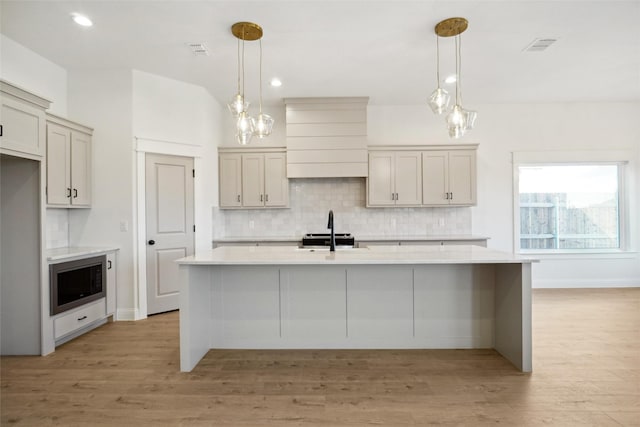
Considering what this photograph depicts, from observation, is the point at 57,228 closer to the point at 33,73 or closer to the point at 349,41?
the point at 33,73

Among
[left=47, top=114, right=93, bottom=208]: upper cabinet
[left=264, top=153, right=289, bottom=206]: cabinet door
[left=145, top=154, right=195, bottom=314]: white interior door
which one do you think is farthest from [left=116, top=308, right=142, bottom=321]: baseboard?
[left=264, top=153, right=289, bottom=206]: cabinet door

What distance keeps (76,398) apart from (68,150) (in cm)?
260

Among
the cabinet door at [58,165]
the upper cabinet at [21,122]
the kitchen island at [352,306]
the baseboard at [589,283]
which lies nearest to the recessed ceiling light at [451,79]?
the kitchen island at [352,306]

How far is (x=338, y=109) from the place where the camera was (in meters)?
5.16

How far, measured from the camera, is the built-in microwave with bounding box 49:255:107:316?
318 centimetres

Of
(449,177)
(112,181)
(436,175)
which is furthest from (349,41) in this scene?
(112,181)

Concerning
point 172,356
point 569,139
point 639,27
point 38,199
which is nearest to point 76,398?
point 172,356

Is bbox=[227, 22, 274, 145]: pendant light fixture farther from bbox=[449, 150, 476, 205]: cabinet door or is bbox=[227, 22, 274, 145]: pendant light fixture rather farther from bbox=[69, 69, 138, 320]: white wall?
bbox=[449, 150, 476, 205]: cabinet door

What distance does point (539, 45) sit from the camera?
11.7ft

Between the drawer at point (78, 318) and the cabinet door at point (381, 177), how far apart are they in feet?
12.2

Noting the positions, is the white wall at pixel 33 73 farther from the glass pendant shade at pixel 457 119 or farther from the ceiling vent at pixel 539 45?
the ceiling vent at pixel 539 45

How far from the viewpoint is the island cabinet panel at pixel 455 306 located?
119 inches

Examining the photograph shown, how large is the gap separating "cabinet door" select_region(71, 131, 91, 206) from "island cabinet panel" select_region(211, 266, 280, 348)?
2.11m

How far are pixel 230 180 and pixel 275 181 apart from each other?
2.25 ft
